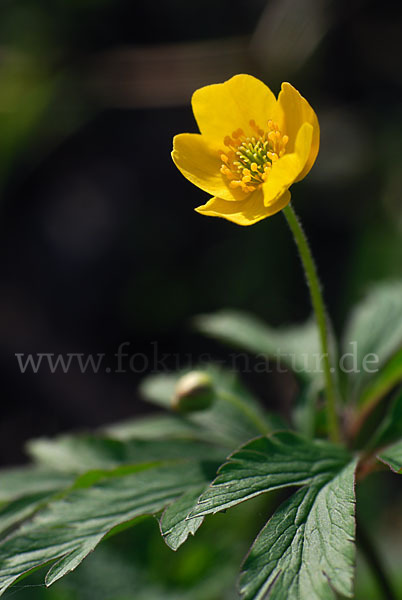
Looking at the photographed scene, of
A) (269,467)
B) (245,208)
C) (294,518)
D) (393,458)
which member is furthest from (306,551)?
(245,208)

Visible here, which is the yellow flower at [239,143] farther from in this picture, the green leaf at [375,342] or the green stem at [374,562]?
the green stem at [374,562]

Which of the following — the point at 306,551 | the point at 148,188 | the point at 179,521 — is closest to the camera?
the point at 306,551

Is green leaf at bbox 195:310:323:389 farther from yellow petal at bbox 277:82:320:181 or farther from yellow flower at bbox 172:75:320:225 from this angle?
yellow petal at bbox 277:82:320:181

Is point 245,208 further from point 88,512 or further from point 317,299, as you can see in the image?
point 88,512

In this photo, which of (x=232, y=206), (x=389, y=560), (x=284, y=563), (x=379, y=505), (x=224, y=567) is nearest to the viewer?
(x=284, y=563)

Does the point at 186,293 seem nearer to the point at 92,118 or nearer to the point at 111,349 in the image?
the point at 111,349

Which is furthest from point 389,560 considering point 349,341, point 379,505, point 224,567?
A: point 349,341

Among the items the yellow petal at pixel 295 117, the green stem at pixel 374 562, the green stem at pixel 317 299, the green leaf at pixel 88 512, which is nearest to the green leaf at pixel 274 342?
the green stem at pixel 317 299
